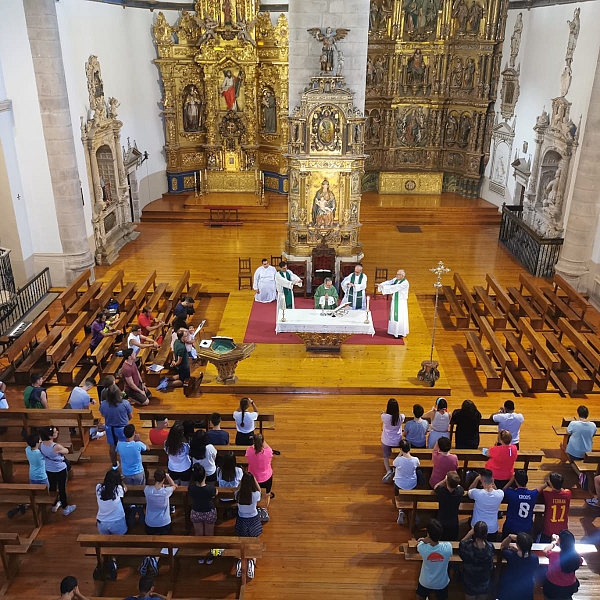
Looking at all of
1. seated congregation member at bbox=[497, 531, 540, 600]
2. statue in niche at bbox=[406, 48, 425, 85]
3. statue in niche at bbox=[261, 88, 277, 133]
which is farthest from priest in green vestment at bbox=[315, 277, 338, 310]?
statue in niche at bbox=[406, 48, 425, 85]

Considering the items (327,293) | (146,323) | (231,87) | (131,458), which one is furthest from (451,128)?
(131,458)

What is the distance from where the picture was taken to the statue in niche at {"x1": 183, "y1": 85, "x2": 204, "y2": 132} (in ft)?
78.2

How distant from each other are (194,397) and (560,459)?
643 cm

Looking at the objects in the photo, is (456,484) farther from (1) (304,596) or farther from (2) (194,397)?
(2) (194,397)

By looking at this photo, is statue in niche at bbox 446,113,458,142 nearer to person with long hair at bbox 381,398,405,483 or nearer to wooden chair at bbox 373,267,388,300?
wooden chair at bbox 373,267,388,300

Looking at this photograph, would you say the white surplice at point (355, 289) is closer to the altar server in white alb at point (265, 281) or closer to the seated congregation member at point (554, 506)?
the altar server in white alb at point (265, 281)

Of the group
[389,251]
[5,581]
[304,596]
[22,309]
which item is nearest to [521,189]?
[389,251]

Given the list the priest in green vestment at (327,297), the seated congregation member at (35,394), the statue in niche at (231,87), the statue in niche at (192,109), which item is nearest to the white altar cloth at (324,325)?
the priest in green vestment at (327,297)

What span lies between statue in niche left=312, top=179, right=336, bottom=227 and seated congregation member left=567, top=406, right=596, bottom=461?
8.54m

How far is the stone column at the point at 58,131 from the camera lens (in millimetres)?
14812

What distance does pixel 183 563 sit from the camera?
7840 millimetres

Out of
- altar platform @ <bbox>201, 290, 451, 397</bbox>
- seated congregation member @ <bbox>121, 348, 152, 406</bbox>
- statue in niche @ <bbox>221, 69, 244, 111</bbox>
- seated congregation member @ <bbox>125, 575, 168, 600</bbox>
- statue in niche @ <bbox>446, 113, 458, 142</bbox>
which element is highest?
statue in niche @ <bbox>221, 69, 244, 111</bbox>

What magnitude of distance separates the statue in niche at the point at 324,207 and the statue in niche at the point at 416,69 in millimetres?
10450

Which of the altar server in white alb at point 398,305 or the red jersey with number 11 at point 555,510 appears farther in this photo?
the altar server in white alb at point 398,305
